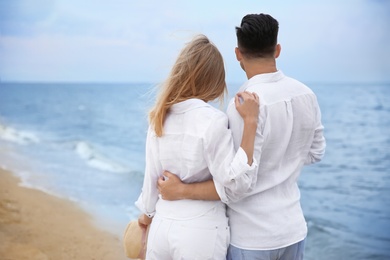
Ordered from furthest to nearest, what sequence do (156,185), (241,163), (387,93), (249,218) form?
(387,93), (156,185), (249,218), (241,163)

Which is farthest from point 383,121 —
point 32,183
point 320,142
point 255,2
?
point 320,142

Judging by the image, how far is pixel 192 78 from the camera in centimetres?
163

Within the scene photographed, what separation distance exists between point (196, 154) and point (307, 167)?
9417mm

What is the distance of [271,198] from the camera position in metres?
1.60

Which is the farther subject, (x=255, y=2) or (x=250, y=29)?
(x=255, y=2)

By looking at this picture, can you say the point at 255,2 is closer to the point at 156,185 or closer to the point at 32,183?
the point at 32,183

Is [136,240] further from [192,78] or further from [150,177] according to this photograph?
[192,78]

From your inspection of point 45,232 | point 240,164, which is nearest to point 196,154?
point 240,164

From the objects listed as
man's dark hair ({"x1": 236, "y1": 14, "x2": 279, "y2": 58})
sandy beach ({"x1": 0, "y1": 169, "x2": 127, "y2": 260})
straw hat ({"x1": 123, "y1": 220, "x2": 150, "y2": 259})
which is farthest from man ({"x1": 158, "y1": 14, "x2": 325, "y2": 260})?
sandy beach ({"x1": 0, "y1": 169, "x2": 127, "y2": 260})

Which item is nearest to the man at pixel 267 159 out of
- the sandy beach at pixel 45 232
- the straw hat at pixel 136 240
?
the straw hat at pixel 136 240

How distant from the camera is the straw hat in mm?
1896

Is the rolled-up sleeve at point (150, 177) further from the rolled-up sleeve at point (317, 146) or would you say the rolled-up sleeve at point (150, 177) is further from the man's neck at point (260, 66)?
the rolled-up sleeve at point (317, 146)

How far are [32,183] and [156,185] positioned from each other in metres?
4.77

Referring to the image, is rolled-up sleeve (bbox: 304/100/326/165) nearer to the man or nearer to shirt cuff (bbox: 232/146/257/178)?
the man
